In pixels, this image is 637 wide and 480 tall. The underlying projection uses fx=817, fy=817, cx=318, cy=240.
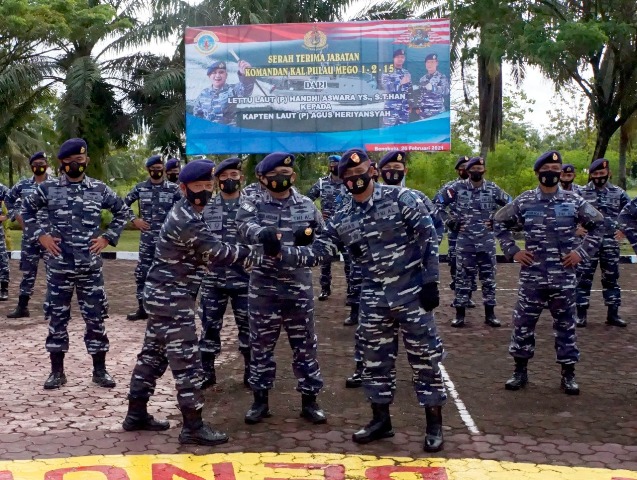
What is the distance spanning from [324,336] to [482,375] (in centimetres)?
238

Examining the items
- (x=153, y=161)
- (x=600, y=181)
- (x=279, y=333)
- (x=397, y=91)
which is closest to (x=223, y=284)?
(x=279, y=333)

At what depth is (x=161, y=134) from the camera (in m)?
23.8

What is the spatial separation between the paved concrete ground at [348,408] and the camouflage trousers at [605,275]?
1.93ft

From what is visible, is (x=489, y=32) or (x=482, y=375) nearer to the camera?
(x=482, y=375)

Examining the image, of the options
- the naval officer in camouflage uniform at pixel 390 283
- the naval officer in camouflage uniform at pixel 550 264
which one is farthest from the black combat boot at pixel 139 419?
the naval officer in camouflage uniform at pixel 550 264

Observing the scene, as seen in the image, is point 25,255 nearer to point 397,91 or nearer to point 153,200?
point 153,200

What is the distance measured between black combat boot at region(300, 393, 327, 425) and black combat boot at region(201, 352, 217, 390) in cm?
123

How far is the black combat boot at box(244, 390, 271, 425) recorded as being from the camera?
19.7ft

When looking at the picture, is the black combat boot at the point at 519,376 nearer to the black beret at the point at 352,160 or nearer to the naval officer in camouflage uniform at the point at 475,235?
the black beret at the point at 352,160

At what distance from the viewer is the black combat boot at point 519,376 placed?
22.9ft

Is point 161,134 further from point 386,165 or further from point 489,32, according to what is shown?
point 386,165

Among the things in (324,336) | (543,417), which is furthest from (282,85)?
(543,417)

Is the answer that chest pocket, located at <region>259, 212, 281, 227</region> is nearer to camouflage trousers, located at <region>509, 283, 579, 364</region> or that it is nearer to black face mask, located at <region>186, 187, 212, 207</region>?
black face mask, located at <region>186, 187, 212, 207</region>

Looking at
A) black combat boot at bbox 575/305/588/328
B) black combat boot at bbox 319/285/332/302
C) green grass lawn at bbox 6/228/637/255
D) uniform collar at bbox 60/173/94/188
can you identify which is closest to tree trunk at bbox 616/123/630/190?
green grass lawn at bbox 6/228/637/255
